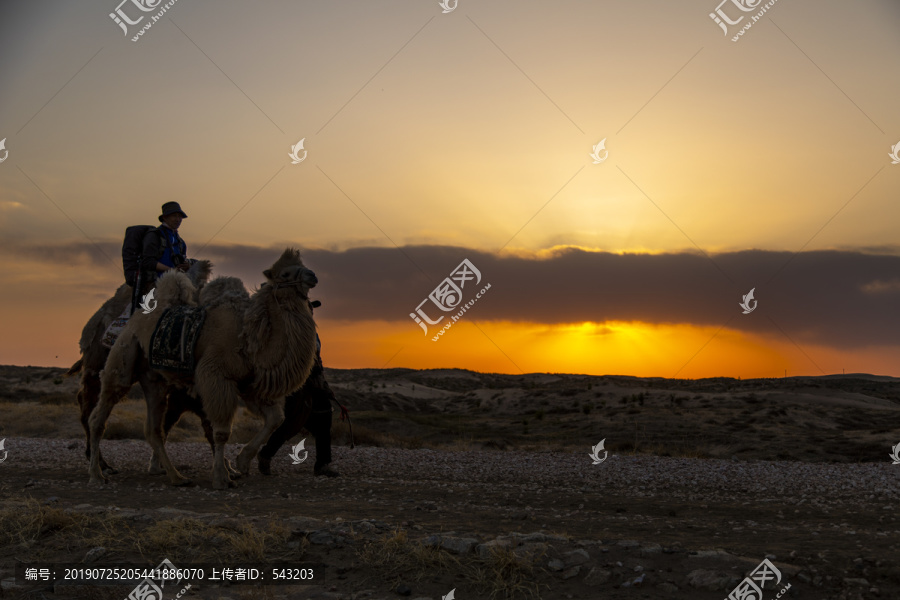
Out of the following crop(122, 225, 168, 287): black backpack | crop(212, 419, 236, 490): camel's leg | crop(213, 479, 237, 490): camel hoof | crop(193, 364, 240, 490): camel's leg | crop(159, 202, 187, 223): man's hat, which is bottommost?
crop(213, 479, 237, 490): camel hoof

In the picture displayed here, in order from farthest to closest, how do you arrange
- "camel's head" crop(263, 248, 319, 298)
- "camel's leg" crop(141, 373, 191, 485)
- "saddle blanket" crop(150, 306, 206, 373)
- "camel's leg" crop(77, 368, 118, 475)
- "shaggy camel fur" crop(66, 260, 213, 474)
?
1. "camel's leg" crop(77, 368, 118, 475)
2. "shaggy camel fur" crop(66, 260, 213, 474)
3. "camel's leg" crop(141, 373, 191, 485)
4. "saddle blanket" crop(150, 306, 206, 373)
5. "camel's head" crop(263, 248, 319, 298)

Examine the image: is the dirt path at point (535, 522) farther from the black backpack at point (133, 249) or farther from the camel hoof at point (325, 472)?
the black backpack at point (133, 249)

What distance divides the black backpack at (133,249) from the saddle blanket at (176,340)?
1535 mm

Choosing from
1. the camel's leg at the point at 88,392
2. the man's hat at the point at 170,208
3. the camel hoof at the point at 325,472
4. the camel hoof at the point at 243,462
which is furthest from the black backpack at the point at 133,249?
the camel hoof at the point at 325,472

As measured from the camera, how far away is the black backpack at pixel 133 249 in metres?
12.2

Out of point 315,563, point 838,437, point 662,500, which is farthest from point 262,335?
point 838,437

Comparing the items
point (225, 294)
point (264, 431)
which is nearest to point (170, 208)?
point (225, 294)

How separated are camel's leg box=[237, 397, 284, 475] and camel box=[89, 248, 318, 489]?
0.05 ft

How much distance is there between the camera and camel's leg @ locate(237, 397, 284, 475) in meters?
10.9

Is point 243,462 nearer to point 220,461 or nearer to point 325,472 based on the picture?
point 220,461

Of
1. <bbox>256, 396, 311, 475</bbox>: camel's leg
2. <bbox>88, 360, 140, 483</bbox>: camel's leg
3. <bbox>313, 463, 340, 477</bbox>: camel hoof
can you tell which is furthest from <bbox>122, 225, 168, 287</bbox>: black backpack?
<bbox>313, 463, 340, 477</bbox>: camel hoof

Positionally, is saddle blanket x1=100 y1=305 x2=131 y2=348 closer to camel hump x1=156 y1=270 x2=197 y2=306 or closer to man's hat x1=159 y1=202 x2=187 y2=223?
camel hump x1=156 y1=270 x2=197 y2=306

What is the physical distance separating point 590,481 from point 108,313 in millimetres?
8117

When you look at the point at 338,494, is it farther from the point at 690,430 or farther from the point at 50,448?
the point at 690,430
